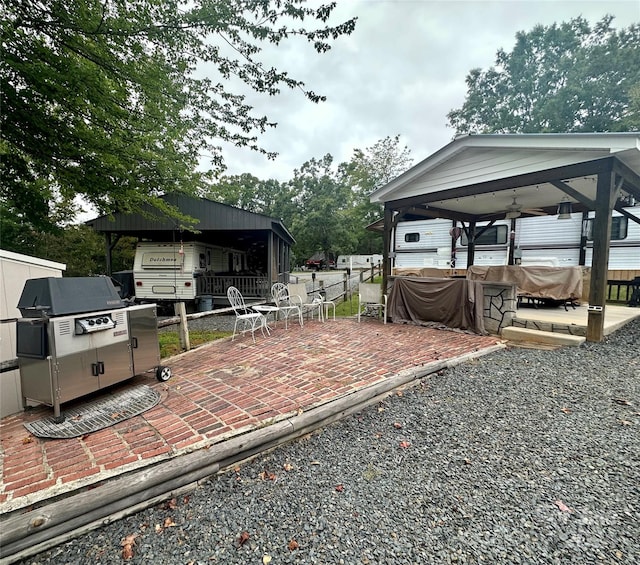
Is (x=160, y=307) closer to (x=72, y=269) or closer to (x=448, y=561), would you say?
(x=72, y=269)

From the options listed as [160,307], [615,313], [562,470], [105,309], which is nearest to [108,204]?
[105,309]

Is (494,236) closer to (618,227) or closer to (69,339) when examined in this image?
(618,227)

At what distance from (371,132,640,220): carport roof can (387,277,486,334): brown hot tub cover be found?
6.19ft

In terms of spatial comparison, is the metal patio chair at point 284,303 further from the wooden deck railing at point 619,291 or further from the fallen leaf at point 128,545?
the wooden deck railing at point 619,291

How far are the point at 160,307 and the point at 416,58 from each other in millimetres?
11162

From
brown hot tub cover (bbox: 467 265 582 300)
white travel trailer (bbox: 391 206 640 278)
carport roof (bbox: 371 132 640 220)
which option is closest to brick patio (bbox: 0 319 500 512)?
brown hot tub cover (bbox: 467 265 582 300)

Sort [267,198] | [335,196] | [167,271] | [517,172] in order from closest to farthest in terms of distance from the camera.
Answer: [517,172]
[167,271]
[335,196]
[267,198]

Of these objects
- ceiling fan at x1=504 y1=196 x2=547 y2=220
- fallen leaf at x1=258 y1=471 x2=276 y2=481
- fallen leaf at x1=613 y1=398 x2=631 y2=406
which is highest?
ceiling fan at x1=504 y1=196 x2=547 y2=220

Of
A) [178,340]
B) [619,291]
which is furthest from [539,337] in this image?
[619,291]

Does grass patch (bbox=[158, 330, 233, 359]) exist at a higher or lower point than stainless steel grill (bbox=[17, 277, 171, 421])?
lower

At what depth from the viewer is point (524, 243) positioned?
10320 millimetres

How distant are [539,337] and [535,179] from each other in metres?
2.66

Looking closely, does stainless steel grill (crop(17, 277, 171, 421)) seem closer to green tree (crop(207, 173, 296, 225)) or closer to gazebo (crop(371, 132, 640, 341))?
gazebo (crop(371, 132, 640, 341))

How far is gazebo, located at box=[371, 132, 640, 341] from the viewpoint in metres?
4.30
